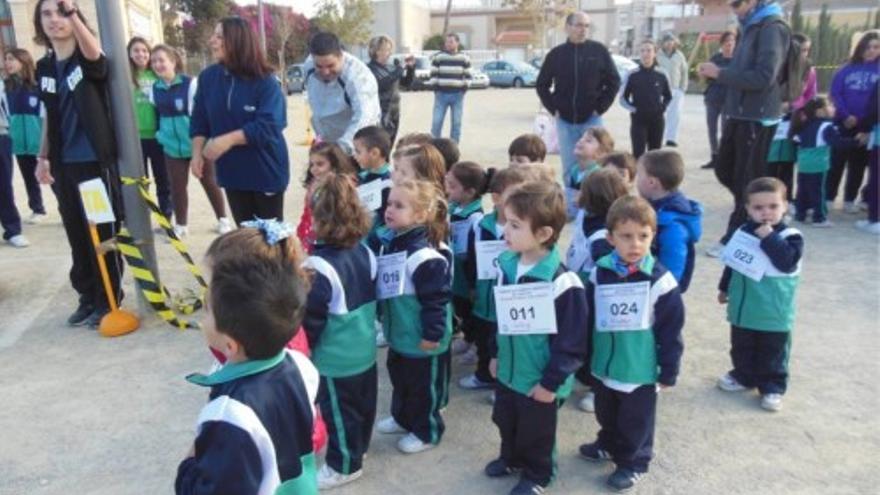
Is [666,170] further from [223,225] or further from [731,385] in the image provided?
[223,225]

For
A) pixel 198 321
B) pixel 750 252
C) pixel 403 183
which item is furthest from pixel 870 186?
pixel 198 321

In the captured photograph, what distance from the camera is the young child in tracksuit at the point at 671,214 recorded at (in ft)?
10.7

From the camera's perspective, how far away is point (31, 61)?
696cm

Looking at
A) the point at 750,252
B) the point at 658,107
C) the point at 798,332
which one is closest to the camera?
the point at 750,252

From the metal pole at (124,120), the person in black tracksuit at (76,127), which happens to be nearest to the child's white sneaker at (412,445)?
the metal pole at (124,120)

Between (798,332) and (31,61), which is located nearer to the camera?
(798,332)

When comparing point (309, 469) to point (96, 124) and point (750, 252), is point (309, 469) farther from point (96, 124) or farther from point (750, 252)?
point (96, 124)

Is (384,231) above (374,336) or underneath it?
above

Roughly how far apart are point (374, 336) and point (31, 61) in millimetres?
6005

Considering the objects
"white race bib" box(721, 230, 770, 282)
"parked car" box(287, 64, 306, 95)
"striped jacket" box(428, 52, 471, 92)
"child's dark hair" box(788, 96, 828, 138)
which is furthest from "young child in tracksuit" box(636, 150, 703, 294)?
"parked car" box(287, 64, 306, 95)

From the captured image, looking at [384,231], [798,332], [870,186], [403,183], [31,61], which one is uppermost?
[31,61]

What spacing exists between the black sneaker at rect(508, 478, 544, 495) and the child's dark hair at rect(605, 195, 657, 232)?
108 centimetres

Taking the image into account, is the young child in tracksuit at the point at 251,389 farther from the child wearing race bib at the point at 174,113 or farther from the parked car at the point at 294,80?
the parked car at the point at 294,80

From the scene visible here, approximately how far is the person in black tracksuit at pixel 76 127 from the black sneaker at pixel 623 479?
3546mm
